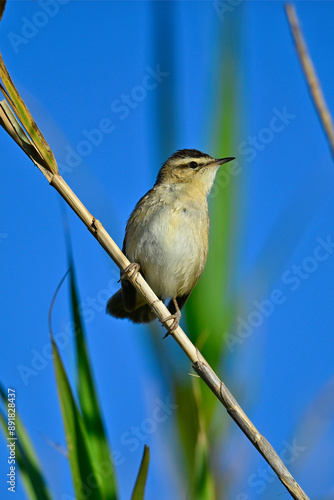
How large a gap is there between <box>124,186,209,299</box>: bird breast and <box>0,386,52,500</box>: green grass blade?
225 cm

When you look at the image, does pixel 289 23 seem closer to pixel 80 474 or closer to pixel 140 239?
pixel 80 474

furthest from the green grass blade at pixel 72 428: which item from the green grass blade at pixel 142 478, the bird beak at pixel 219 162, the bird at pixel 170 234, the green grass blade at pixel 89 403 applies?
the bird beak at pixel 219 162

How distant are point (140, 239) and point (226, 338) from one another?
177cm

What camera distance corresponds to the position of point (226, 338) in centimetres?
243

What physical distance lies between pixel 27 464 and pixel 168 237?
7.73 feet

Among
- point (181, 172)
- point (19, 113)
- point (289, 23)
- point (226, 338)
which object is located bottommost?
point (226, 338)

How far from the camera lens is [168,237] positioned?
4055mm

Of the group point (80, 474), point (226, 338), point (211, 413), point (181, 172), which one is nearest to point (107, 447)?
point (80, 474)

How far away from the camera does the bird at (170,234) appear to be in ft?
13.3

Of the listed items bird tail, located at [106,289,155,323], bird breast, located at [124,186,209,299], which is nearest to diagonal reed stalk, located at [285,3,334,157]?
bird breast, located at [124,186,209,299]

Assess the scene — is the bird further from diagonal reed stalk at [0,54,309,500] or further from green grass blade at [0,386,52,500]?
green grass blade at [0,386,52,500]

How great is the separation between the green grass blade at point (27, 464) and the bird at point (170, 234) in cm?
208

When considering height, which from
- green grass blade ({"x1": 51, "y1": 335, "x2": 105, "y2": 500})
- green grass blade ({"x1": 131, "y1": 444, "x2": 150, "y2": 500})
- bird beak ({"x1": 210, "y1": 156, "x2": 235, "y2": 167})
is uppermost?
bird beak ({"x1": 210, "y1": 156, "x2": 235, "y2": 167})

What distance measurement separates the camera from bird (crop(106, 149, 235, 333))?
406 centimetres
